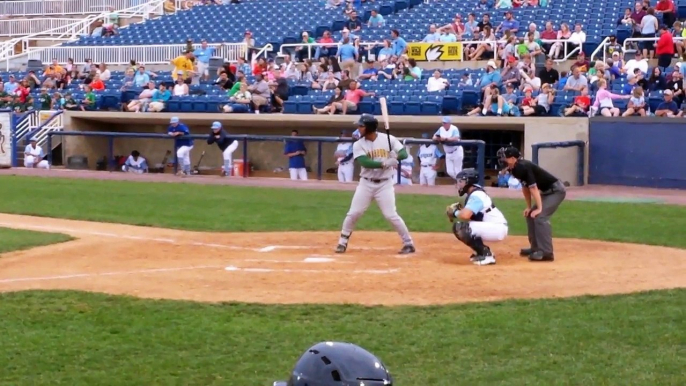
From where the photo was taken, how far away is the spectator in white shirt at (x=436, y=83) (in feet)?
80.6

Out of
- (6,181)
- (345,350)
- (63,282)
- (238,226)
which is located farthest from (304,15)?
(345,350)

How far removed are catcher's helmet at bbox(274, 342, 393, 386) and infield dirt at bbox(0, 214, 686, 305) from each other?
5965 mm

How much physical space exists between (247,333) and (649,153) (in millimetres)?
14796

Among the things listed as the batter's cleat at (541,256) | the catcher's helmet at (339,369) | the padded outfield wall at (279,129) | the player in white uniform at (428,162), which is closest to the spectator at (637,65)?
the padded outfield wall at (279,129)

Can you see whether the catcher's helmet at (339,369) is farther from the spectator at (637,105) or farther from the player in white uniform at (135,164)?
the player in white uniform at (135,164)

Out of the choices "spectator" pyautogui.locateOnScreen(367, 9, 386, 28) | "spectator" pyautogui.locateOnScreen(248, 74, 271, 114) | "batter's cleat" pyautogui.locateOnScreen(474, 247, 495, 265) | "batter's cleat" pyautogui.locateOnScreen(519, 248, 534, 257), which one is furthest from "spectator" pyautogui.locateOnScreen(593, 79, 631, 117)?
"batter's cleat" pyautogui.locateOnScreen(474, 247, 495, 265)

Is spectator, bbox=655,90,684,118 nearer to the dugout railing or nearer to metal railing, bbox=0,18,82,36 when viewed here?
the dugout railing

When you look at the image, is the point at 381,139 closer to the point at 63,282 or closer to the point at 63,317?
the point at 63,282

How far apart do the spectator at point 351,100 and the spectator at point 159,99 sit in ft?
17.7

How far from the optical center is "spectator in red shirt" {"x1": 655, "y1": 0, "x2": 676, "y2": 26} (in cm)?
2488

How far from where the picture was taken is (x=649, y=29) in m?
24.3

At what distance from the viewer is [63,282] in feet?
33.0

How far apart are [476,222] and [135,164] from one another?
16.4 meters

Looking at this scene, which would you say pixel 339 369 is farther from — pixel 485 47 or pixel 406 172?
pixel 485 47
